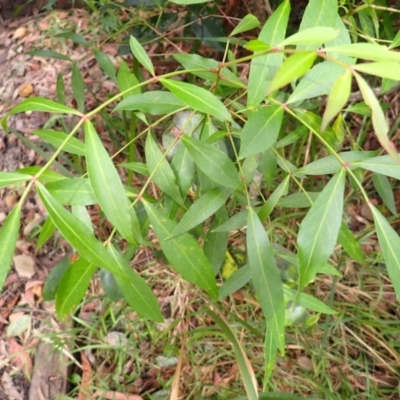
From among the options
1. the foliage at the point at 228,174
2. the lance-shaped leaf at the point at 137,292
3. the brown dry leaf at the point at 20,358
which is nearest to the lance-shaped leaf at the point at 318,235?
the foliage at the point at 228,174

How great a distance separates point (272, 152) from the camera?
748 mm

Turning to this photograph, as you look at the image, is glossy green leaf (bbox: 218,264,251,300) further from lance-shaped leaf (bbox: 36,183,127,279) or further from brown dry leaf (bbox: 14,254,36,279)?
brown dry leaf (bbox: 14,254,36,279)

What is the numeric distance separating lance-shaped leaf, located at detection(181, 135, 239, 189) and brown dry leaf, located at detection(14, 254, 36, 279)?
1020mm

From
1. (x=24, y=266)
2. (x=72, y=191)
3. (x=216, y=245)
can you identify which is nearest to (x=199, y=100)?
(x=72, y=191)

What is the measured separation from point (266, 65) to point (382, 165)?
7.8 inches

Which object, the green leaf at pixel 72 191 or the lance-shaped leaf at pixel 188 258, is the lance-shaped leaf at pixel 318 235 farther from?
the green leaf at pixel 72 191

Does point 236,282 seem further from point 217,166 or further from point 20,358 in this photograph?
point 20,358

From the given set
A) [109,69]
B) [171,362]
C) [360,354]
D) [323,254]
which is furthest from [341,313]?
[109,69]

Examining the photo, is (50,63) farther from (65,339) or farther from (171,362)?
(171,362)

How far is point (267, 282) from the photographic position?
23.8 inches

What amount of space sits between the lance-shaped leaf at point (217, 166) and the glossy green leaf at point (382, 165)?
0.16 m

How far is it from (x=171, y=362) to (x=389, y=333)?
2.00ft

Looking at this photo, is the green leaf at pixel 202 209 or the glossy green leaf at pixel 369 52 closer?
the glossy green leaf at pixel 369 52

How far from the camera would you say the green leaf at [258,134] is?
20.7 inches
